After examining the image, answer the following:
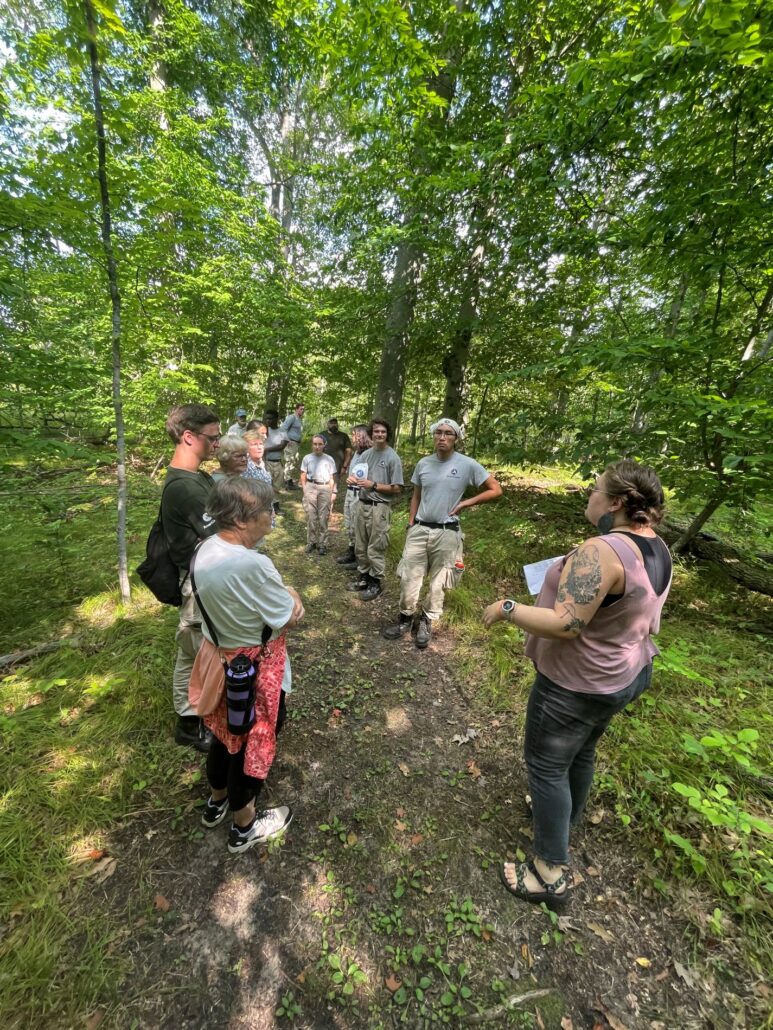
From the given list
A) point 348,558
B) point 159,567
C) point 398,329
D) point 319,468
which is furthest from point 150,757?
point 398,329

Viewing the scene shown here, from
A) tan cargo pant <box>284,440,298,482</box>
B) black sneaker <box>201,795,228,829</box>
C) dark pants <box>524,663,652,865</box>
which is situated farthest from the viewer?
tan cargo pant <box>284,440,298,482</box>

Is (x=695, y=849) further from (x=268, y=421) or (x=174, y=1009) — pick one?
(x=268, y=421)

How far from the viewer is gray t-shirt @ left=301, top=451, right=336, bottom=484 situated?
6324mm

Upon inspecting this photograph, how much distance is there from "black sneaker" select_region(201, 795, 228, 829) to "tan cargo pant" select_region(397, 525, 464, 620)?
261cm

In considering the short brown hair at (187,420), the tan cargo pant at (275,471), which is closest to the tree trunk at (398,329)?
the tan cargo pant at (275,471)

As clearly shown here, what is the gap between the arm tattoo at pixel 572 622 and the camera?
1724mm

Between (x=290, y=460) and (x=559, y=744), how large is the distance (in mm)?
9633

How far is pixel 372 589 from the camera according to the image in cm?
545

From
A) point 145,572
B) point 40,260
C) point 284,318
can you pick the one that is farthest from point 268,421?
point 145,572

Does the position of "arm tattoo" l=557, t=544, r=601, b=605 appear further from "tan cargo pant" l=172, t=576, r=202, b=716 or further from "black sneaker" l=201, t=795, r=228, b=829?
"black sneaker" l=201, t=795, r=228, b=829

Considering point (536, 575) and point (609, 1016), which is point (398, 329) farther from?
point (609, 1016)

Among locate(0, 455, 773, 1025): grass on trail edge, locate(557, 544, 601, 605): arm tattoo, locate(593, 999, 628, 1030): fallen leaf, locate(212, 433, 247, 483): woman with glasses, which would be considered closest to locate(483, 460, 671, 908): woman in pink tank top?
locate(557, 544, 601, 605): arm tattoo

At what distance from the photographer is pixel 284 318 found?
8984 mm

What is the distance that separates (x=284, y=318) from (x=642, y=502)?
9.30 m
